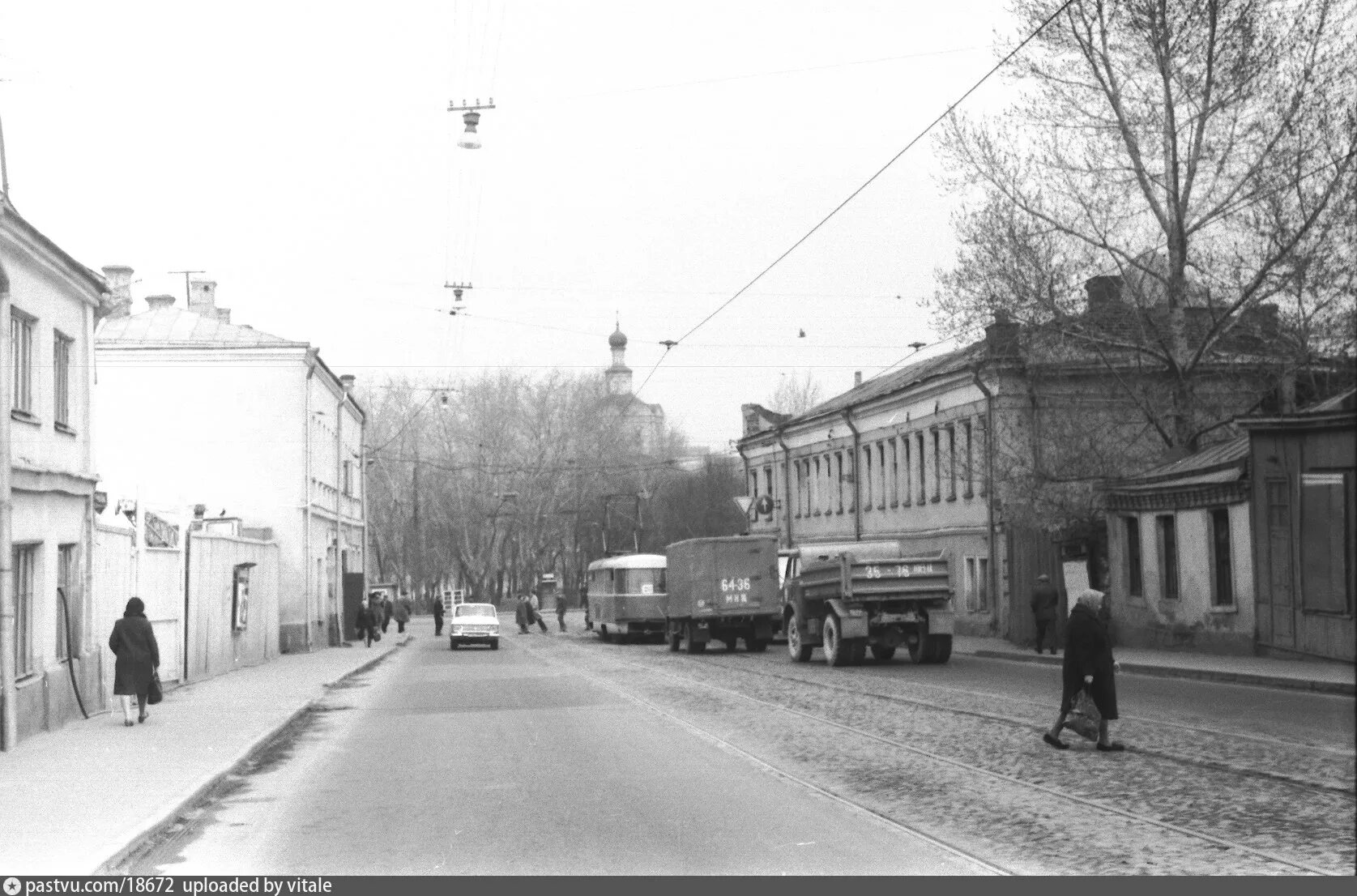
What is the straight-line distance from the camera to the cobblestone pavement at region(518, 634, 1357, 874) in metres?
8.84

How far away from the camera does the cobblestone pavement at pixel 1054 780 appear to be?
8836mm

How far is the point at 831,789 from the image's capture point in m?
11.9

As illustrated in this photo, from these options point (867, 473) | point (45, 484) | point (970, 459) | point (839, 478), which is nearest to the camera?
point (45, 484)

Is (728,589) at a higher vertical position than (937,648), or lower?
higher

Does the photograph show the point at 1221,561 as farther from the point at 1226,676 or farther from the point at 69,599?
the point at 69,599

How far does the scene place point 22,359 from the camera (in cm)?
1827

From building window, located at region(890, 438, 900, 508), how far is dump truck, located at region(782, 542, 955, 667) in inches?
752

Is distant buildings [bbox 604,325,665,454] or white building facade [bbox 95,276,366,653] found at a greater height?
distant buildings [bbox 604,325,665,454]

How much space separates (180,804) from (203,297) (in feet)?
134

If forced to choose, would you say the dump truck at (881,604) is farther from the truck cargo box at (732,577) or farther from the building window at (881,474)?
the building window at (881,474)

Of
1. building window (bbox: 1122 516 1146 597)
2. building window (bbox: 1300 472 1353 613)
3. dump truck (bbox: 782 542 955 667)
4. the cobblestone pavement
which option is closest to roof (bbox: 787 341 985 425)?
building window (bbox: 1122 516 1146 597)

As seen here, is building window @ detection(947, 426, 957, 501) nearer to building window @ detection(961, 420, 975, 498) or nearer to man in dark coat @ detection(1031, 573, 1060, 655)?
building window @ detection(961, 420, 975, 498)

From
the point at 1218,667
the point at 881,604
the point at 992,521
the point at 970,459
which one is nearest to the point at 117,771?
the point at 1218,667
